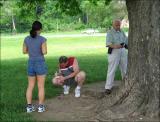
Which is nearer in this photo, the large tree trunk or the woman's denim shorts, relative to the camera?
the large tree trunk

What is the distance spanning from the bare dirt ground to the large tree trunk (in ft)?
0.43

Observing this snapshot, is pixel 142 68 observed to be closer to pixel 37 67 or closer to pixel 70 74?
pixel 37 67

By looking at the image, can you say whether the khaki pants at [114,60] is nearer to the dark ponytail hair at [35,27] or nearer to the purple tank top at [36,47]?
the purple tank top at [36,47]

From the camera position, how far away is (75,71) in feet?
37.3

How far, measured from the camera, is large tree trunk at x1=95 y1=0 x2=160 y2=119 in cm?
880

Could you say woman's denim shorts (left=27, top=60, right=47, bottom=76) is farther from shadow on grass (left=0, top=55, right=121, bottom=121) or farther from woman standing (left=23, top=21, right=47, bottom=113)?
shadow on grass (left=0, top=55, right=121, bottom=121)

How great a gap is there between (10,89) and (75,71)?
2501 millimetres

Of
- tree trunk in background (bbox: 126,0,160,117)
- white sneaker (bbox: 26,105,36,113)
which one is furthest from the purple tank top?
tree trunk in background (bbox: 126,0,160,117)

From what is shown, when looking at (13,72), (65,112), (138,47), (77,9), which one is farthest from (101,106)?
(77,9)

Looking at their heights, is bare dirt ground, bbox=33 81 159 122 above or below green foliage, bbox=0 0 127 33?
above

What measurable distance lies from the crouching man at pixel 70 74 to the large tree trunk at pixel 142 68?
1950 mm

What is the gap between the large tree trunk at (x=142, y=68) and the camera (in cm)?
880

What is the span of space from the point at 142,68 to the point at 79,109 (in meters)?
1.76

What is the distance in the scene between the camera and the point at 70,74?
11461 millimetres
